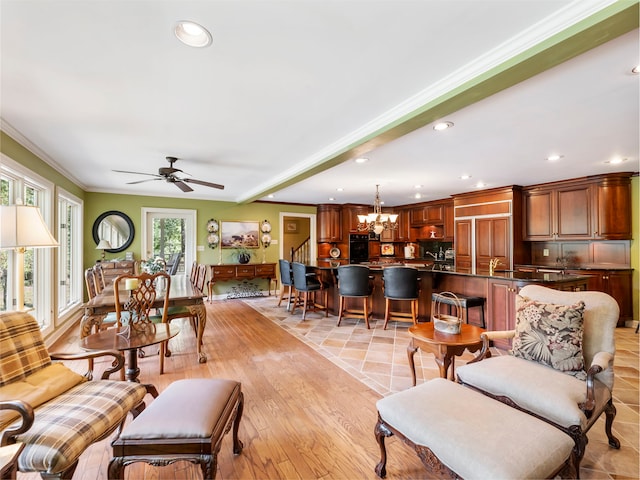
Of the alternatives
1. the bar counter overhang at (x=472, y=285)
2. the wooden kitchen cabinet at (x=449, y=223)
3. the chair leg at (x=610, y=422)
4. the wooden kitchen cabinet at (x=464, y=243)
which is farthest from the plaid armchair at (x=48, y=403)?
the wooden kitchen cabinet at (x=449, y=223)

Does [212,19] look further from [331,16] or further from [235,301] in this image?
[235,301]

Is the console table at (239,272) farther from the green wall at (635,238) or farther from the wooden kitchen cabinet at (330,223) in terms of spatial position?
the green wall at (635,238)

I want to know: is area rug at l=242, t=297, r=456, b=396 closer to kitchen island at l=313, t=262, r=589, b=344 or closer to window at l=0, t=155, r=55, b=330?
kitchen island at l=313, t=262, r=589, b=344

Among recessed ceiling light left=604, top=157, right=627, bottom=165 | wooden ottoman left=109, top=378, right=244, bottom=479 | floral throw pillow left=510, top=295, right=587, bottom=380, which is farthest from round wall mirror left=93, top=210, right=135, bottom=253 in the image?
recessed ceiling light left=604, top=157, right=627, bottom=165

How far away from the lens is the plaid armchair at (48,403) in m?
1.32

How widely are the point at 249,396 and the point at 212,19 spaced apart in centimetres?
267

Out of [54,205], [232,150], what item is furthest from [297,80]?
[54,205]

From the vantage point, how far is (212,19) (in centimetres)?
150

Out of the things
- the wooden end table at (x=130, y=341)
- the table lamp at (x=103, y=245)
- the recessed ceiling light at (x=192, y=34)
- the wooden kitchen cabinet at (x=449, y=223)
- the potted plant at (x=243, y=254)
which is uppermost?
the recessed ceiling light at (x=192, y=34)

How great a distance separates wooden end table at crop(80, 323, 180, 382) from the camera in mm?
2211

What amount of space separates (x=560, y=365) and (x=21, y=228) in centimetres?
364

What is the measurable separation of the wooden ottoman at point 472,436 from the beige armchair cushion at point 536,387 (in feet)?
0.64

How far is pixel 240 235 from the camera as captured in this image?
24.5ft

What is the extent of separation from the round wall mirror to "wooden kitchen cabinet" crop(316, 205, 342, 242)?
4449mm
